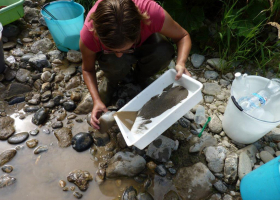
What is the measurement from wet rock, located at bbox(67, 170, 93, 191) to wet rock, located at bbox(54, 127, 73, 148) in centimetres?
27

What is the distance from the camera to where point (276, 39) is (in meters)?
2.17

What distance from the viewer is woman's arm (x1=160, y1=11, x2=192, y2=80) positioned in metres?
1.53

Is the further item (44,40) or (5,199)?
(44,40)

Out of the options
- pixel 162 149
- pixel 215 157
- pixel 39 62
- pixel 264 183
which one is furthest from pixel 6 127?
pixel 264 183

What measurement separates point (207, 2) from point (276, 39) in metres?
0.79

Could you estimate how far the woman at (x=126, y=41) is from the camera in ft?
3.76

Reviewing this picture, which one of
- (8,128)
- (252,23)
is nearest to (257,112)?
(252,23)

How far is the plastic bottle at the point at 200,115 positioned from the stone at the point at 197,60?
0.55 m

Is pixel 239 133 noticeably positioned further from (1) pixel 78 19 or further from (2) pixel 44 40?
(2) pixel 44 40

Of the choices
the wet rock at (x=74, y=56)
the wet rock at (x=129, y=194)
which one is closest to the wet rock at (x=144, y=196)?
the wet rock at (x=129, y=194)

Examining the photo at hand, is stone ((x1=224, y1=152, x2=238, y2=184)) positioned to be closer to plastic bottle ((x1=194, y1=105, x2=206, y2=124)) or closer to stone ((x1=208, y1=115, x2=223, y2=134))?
stone ((x1=208, y1=115, x2=223, y2=134))

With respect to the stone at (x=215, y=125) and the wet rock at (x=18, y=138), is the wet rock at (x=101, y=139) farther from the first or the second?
the stone at (x=215, y=125)

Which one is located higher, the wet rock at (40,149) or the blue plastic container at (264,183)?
the blue plastic container at (264,183)

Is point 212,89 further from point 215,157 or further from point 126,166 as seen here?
point 126,166
